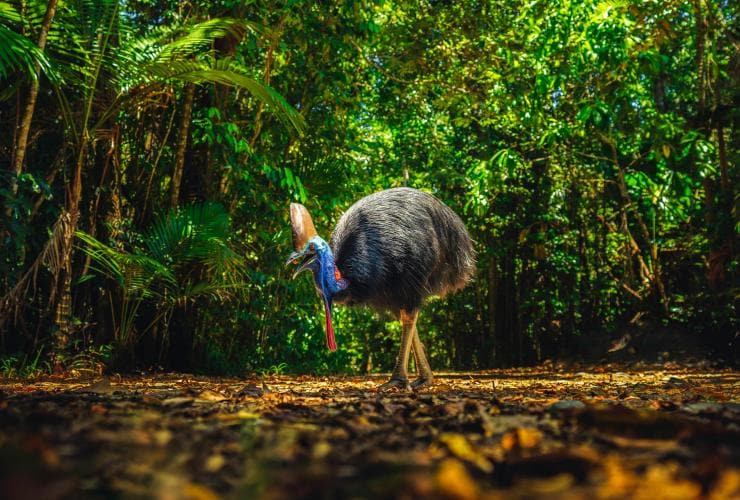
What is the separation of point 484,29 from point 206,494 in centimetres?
895

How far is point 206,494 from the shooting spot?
1316 mm

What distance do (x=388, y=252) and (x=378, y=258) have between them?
0.08 m

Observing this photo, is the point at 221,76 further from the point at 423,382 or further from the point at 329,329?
the point at 423,382

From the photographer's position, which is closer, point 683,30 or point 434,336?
point 683,30

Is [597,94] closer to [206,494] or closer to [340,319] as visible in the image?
[340,319]

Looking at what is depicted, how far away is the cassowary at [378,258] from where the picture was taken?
508 cm

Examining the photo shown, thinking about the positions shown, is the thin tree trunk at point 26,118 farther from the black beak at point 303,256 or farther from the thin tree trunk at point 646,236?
the thin tree trunk at point 646,236

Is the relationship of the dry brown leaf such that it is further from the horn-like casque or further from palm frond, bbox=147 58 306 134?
palm frond, bbox=147 58 306 134

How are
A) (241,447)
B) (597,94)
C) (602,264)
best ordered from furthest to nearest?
(602,264) < (597,94) < (241,447)

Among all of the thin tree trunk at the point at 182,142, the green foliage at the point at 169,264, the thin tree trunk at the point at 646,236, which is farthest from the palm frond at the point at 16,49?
the thin tree trunk at the point at 646,236

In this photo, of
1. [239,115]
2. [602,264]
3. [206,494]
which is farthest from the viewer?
[602,264]

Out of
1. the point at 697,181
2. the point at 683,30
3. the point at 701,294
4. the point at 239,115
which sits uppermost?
the point at 683,30

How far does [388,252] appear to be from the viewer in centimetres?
518

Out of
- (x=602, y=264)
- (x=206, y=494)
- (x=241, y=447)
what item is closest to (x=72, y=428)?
(x=241, y=447)
